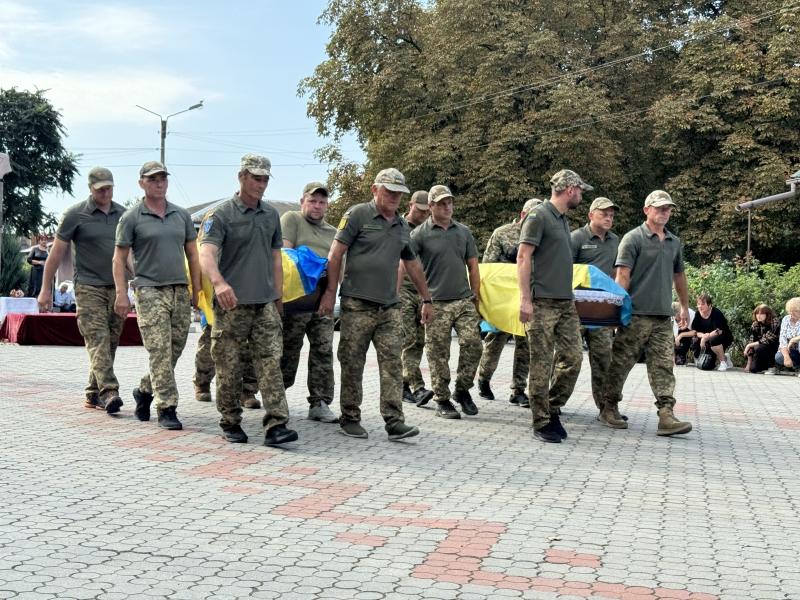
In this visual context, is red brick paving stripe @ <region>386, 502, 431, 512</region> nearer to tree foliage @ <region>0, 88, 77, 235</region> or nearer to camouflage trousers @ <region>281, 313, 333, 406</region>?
camouflage trousers @ <region>281, 313, 333, 406</region>

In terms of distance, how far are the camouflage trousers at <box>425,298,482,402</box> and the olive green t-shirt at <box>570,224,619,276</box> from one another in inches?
46.2

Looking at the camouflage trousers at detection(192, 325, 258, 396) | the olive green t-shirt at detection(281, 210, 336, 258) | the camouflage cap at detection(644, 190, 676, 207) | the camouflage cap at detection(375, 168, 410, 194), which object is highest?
the camouflage cap at detection(644, 190, 676, 207)

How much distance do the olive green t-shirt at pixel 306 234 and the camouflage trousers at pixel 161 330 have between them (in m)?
1.23

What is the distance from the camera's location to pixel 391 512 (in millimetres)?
6199

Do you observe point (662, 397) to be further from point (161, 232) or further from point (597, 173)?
point (597, 173)

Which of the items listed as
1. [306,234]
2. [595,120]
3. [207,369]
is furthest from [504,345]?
[595,120]

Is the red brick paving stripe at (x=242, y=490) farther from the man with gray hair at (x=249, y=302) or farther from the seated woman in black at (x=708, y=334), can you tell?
the seated woman in black at (x=708, y=334)

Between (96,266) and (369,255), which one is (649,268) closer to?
(369,255)

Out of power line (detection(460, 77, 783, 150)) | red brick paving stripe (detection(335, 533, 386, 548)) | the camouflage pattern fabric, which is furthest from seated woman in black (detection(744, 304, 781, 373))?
power line (detection(460, 77, 783, 150))

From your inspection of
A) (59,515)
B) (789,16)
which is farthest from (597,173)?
(59,515)

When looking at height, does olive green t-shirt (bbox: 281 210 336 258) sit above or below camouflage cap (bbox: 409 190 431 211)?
below

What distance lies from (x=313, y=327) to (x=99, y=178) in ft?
7.64

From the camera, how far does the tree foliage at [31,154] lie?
47719 millimetres

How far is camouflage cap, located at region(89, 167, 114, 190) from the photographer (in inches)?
392
